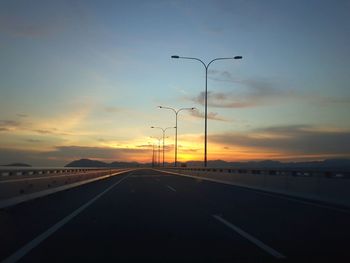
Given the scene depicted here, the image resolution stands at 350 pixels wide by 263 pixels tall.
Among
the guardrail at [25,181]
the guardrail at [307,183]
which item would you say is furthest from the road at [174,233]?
the guardrail at [307,183]

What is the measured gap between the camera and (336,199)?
65.4ft

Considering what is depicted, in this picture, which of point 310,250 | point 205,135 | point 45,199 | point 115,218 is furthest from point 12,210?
point 205,135

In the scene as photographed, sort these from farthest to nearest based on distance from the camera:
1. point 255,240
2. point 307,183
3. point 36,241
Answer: point 307,183
point 255,240
point 36,241

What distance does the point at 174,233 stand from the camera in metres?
13.0

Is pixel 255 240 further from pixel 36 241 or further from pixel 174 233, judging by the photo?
pixel 36 241

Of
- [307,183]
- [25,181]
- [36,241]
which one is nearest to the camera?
[36,241]

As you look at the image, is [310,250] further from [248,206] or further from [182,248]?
[248,206]

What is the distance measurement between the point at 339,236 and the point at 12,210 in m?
10.2

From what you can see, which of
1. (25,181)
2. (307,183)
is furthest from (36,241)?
(307,183)

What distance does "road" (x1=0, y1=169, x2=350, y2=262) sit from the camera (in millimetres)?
10172

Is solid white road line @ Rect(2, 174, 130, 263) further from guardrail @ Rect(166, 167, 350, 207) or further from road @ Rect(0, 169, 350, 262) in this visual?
guardrail @ Rect(166, 167, 350, 207)

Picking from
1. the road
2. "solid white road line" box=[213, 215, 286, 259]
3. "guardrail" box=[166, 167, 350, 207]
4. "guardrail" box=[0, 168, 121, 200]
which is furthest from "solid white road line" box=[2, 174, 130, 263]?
"guardrail" box=[166, 167, 350, 207]

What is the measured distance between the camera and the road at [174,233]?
10.2m

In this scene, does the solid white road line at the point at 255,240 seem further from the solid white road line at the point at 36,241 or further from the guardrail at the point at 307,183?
the guardrail at the point at 307,183
